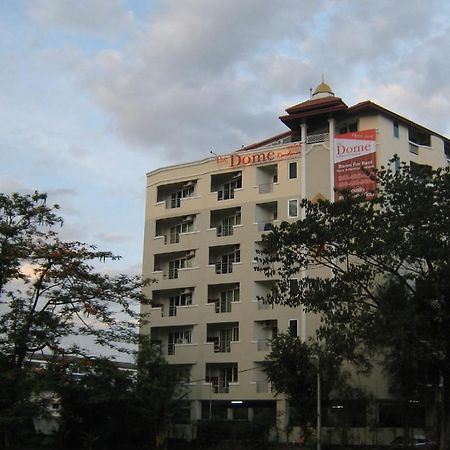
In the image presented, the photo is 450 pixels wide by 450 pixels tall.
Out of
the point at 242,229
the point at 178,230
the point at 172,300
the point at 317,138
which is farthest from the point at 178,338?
the point at 317,138

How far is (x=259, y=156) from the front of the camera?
46.6 m

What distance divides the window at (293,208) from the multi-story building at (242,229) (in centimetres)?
6

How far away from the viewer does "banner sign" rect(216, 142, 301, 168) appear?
45188 millimetres

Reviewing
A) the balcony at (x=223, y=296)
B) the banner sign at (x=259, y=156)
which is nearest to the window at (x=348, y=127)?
the banner sign at (x=259, y=156)

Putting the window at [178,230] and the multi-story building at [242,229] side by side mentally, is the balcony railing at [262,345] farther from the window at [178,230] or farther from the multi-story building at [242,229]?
the window at [178,230]

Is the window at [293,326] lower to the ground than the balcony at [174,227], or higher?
lower

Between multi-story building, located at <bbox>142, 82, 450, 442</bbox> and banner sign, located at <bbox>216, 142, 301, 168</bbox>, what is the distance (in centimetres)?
7

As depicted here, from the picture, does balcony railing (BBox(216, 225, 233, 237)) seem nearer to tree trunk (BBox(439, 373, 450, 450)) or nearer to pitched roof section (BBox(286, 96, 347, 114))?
A: pitched roof section (BBox(286, 96, 347, 114))

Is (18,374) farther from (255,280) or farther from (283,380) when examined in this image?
(255,280)

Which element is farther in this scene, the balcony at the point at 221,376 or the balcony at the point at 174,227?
the balcony at the point at 174,227

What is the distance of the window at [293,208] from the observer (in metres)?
44.3

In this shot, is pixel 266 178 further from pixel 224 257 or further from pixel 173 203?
pixel 173 203

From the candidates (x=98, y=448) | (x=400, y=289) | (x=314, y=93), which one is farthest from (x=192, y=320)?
(x=400, y=289)

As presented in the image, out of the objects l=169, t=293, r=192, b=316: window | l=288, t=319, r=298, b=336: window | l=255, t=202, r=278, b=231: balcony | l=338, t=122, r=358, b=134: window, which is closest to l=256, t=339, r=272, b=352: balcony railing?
l=288, t=319, r=298, b=336: window
